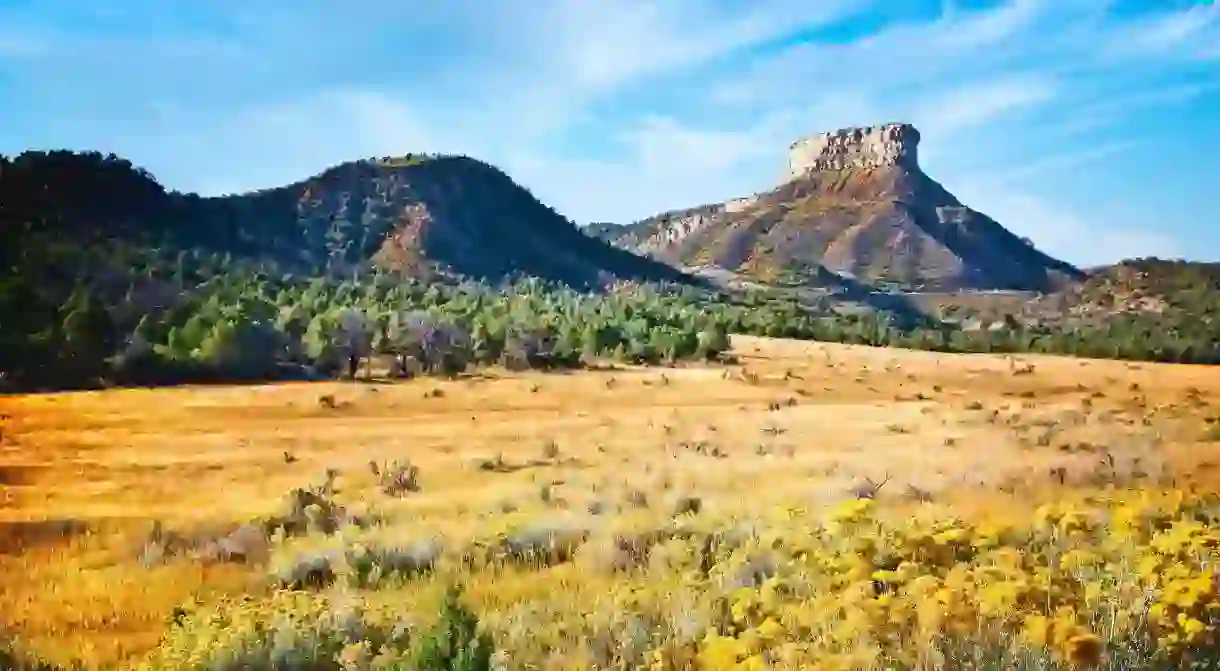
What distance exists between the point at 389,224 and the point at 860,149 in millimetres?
114956

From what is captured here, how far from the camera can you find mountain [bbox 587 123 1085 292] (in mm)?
129000

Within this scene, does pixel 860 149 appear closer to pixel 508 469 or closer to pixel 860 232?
pixel 860 232

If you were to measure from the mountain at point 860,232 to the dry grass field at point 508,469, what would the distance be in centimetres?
9739

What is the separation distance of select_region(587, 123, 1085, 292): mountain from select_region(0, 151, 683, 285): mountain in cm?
3070

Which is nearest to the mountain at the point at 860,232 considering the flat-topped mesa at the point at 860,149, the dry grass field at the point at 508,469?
the flat-topped mesa at the point at 860,149

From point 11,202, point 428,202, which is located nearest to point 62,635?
point 11,202

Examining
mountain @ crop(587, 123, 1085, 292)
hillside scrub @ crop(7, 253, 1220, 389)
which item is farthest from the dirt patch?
mountain @ crop(587, 123, 1085, 292)

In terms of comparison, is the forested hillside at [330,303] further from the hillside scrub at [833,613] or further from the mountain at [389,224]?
the hillside scrub at [833,613]

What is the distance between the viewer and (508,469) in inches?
648

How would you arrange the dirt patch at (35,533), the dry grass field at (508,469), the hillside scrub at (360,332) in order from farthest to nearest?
the hillside scrub at (360,332), the dirt patch at (35,533), the dry grass field at (508,469)

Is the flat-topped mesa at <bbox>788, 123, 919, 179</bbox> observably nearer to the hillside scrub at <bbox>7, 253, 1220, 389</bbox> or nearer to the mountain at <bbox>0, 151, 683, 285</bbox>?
the mountain at <bbox>0, 151, 683, 285</bbox>

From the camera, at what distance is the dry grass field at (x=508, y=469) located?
25.6 feet

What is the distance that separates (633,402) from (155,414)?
14157 millimetres

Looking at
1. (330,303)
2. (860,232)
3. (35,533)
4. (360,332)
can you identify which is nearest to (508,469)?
(35,533)
